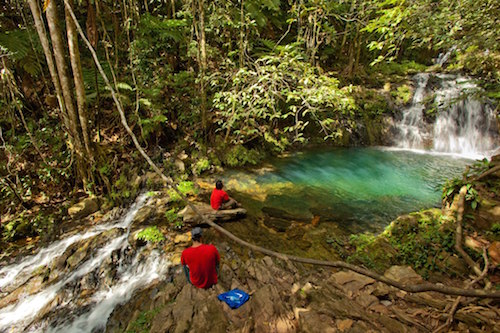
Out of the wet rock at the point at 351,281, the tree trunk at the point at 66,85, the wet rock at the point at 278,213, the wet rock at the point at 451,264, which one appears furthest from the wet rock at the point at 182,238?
the wet rock at the point at 451,264

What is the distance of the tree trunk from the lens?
497 cm

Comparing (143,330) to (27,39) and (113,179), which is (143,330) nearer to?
(113,179)

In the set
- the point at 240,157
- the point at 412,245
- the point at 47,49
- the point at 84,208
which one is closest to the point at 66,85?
the point at 47,49

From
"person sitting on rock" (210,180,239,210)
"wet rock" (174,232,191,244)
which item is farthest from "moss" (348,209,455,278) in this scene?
"wet rock" (174,232,191,244)

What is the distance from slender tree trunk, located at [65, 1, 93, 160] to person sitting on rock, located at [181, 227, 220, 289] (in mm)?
4495

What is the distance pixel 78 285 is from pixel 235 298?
333cm

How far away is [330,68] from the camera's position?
1670cm

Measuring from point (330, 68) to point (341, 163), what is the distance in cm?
913

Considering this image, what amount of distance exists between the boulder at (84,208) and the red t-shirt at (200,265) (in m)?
4.13

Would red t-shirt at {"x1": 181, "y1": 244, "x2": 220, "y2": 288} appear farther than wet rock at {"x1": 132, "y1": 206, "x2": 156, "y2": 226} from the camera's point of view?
No

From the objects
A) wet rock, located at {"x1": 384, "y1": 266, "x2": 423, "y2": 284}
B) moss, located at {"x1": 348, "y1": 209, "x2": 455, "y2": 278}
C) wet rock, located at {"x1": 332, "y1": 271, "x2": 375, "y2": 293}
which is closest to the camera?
wet rock, located at {"x1": 332, "y1": 271, "x2": 375, "y2": 293}

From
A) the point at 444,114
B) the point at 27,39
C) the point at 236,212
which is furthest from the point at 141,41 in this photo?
the point at 444,114

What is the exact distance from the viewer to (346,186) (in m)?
8.51

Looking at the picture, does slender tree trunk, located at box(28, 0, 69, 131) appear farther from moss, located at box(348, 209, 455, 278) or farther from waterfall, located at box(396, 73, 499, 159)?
waterfall, located at box(396, 73, 499, 159)
